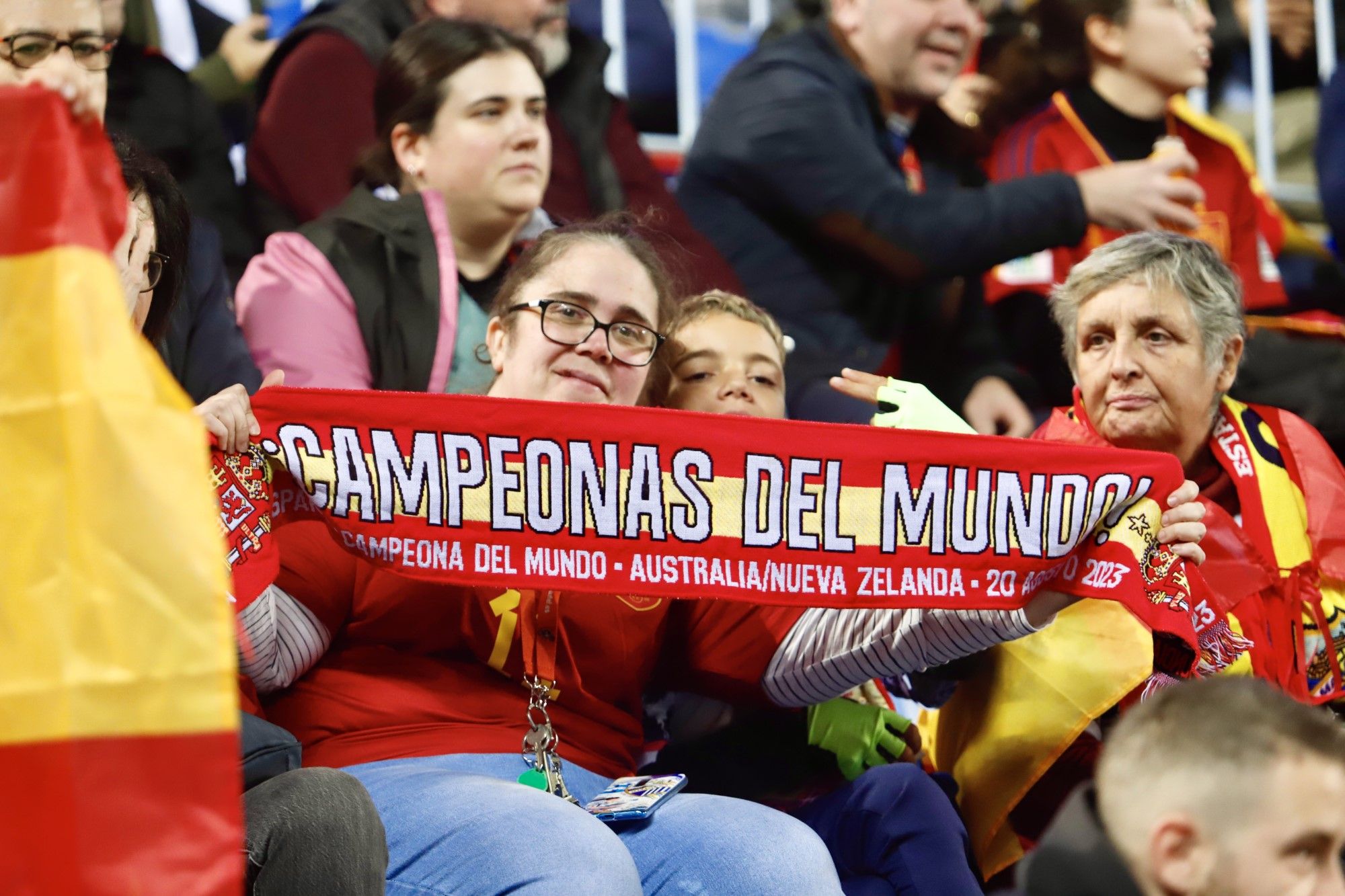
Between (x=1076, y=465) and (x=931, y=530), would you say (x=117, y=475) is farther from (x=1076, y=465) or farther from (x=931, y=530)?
(x=1076, y=465)

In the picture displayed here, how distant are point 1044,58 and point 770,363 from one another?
2026 millimetres

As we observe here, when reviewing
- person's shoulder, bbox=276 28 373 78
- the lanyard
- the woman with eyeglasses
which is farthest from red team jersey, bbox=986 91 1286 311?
the lanyard

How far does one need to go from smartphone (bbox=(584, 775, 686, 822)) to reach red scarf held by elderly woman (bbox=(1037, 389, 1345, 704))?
0.91 meters

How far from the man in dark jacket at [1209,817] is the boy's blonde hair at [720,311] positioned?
1.44 metres

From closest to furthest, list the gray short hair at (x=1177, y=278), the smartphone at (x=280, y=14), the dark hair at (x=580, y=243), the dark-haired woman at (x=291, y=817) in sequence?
the dark-haired woman at (x=291, y=817) → the dark hair at (x=580, y=243) → the gray short hair at (x=1177, y=278) → the smartphone at (x=280, y=14)

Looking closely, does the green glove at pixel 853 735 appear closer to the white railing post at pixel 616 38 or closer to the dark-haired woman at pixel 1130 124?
the dark-haired woman at pixel 1130 124

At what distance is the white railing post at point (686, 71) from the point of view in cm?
507

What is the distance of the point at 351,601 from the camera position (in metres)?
2.42

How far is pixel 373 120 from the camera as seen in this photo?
3805mm

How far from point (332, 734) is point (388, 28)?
6.99ft

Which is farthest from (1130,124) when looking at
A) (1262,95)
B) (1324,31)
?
(1324,31)

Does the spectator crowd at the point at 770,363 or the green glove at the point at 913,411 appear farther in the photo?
the green glove at the point at 913,411

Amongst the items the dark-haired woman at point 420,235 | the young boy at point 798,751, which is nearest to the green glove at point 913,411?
the young boy at point 798,751

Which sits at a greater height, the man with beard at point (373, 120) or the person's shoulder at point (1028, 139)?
the man with beard at point (373, 120)
